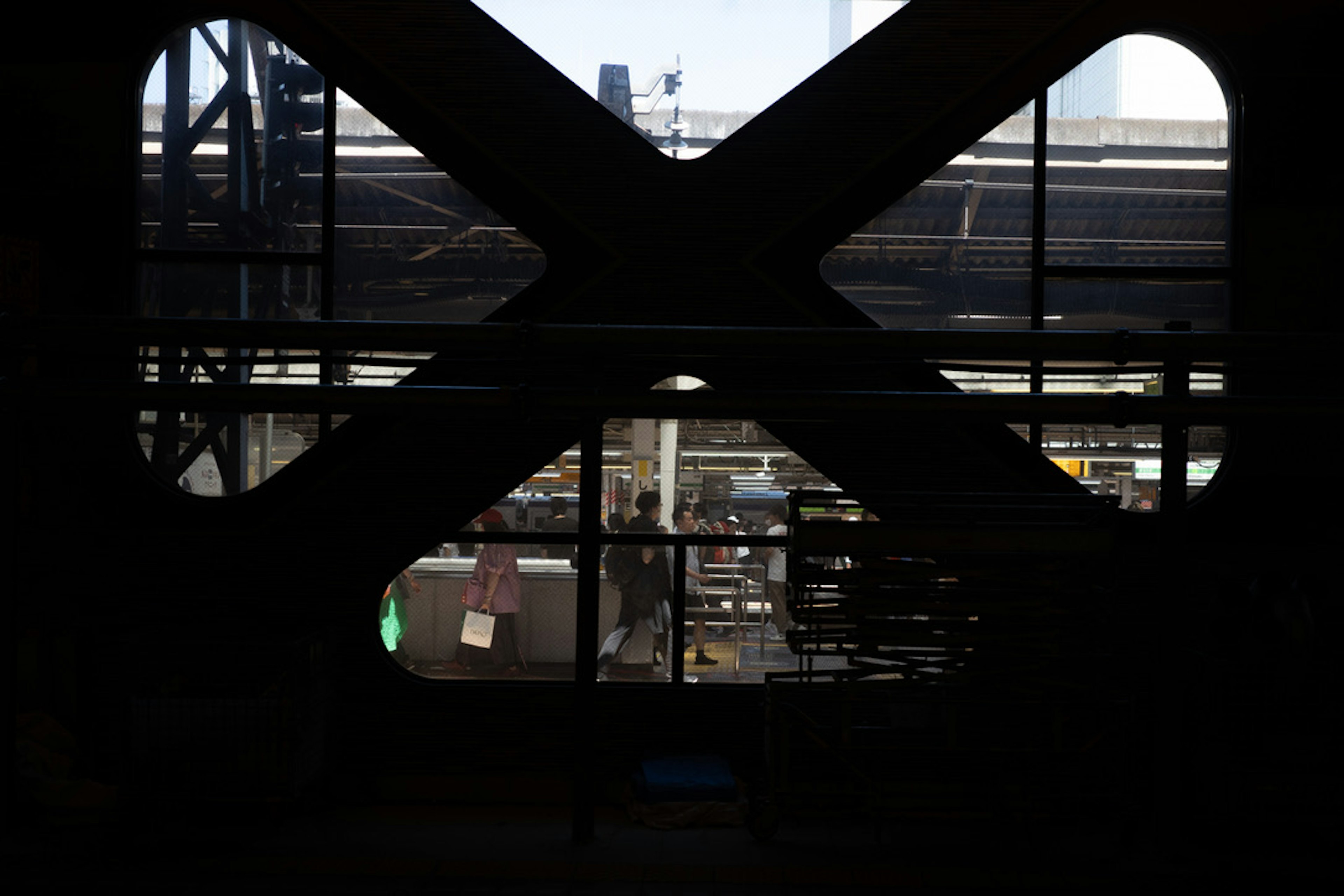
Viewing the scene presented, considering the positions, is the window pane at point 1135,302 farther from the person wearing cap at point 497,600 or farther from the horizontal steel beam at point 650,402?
the person wearing cap at point 497,600

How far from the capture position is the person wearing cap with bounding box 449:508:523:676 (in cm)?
709

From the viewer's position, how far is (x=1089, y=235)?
7168mm

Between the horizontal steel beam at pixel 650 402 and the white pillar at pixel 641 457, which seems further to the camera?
the white pillar at pixel 641 457

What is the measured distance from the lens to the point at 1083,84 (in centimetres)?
718

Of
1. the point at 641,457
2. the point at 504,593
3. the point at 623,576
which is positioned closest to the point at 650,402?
the point at 641,457

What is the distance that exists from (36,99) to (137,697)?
3.73 meters

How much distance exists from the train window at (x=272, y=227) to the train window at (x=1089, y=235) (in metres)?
2.45

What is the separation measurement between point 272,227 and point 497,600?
108 inches

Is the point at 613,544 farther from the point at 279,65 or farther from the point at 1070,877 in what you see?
the point at 279,65

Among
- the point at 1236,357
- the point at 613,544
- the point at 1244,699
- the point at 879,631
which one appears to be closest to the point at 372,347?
the point at 613,544

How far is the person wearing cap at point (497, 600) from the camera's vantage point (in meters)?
7.09

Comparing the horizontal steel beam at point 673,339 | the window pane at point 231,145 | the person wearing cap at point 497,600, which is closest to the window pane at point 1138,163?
the horizontal steel beam at point 673,339

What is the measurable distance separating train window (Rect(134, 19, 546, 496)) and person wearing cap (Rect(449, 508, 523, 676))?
50.9 inches

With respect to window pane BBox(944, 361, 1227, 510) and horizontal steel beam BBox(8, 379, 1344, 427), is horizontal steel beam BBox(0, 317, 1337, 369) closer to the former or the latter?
horizontal steel beam BBox(8, 379, 1344, 427)
